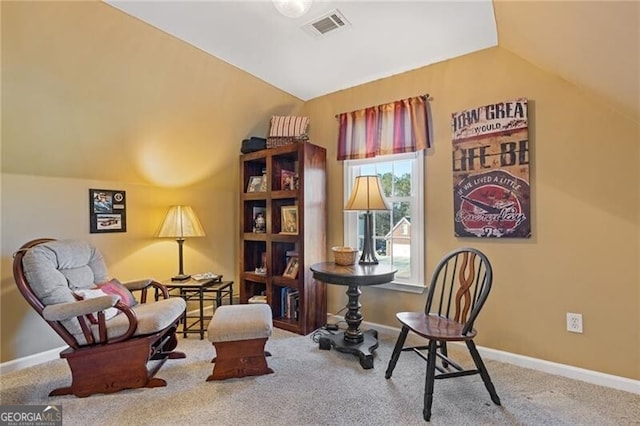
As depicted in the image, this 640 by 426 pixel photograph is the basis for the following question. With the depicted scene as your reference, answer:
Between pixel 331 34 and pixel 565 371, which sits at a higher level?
pixel 331 34

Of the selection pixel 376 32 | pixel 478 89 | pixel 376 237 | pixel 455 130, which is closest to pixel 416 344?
pixel 376 237

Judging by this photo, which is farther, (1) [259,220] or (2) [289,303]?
(1) [259,220]

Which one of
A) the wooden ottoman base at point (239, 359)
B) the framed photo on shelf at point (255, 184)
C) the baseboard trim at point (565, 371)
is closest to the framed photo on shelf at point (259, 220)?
the framed photo on shelf at point (255, 184)

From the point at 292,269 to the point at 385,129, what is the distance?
166 centimetres

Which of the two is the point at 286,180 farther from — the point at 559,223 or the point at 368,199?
the point at 559,223

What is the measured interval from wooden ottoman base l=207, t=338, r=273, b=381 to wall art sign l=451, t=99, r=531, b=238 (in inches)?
72.3

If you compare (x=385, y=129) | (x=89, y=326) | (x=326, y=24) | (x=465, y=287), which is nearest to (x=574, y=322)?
(x=465, y=287)

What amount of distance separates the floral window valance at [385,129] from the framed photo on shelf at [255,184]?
3.01 ft

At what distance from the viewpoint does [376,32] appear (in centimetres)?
237

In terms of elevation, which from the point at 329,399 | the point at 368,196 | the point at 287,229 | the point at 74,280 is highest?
the point at 368,196

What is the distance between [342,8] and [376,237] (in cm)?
200

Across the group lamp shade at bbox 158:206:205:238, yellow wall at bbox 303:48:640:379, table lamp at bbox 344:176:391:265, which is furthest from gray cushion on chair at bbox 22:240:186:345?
yellow wall at bbox 303:48:640:379

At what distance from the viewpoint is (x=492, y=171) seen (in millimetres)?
2443

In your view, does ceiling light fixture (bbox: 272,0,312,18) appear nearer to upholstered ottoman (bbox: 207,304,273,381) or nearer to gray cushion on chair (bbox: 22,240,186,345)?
upholstered ottoman (bbox: 207,304,273,381)
